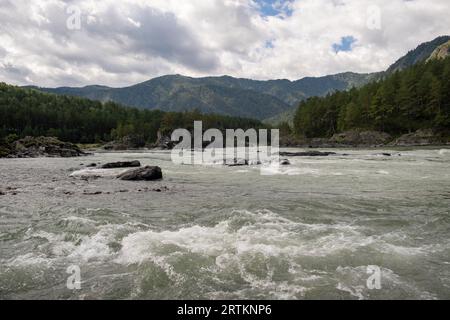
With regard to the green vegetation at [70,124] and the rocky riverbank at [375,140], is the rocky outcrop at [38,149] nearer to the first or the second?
the green vegetation at [70,124]

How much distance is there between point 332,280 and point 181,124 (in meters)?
189

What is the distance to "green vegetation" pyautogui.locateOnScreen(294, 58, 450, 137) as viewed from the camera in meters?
117

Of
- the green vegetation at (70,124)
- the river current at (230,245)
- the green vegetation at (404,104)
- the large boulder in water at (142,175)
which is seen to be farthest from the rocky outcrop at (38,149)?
the green vegetation at (404,104)

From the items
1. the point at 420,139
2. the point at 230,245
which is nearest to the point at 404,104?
the point at 420,139

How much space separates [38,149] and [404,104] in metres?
124

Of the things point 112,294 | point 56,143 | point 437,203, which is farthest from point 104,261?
point 56,143

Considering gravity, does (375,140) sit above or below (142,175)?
above

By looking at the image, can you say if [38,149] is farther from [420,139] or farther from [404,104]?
[404,104]

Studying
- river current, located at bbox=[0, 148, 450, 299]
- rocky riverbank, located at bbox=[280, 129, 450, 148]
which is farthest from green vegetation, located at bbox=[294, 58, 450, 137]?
river current, located at bbox=[0, 148, 450, 299]

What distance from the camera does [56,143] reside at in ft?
311

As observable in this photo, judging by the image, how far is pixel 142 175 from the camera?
115ft

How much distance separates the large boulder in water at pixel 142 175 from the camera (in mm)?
34906

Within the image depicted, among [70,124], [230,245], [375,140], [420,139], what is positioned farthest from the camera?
[70,124]

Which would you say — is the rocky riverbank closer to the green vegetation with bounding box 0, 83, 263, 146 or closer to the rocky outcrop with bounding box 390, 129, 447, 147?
the rocky outcrop with bounding box 390, 129, 447, 147
